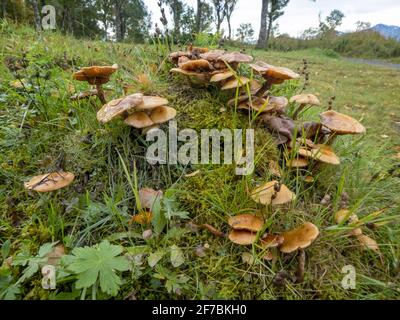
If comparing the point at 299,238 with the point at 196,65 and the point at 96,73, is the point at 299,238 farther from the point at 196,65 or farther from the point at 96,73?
the point at 96,73

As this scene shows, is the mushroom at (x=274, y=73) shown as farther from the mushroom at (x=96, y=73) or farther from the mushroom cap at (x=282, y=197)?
the mushroom at (x=96, y=73)

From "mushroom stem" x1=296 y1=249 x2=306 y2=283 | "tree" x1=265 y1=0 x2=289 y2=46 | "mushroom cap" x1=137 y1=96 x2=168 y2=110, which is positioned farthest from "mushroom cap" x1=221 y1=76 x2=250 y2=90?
"tree" x1=265 y1=0 x2=289 y2=46

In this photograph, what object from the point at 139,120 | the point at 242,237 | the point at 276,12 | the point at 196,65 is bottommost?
the point at 242,237

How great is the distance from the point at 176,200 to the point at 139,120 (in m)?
0.56

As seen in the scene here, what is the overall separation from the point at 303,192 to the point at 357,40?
2123cm

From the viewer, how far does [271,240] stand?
143 centimetres

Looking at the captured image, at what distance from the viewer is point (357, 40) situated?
60.4ft

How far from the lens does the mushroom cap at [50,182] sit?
1.48 m

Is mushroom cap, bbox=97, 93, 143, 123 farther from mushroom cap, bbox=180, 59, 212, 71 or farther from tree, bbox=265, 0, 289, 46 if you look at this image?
tree, bbox=265, 0, 289, 46

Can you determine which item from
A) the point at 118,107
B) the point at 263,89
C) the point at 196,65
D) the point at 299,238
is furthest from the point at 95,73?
the point at 299,238

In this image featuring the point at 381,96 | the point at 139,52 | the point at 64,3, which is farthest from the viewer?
the point at 64,3

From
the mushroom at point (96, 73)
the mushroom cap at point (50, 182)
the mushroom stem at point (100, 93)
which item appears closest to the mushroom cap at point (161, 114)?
the mushroom at point (96, 73)
